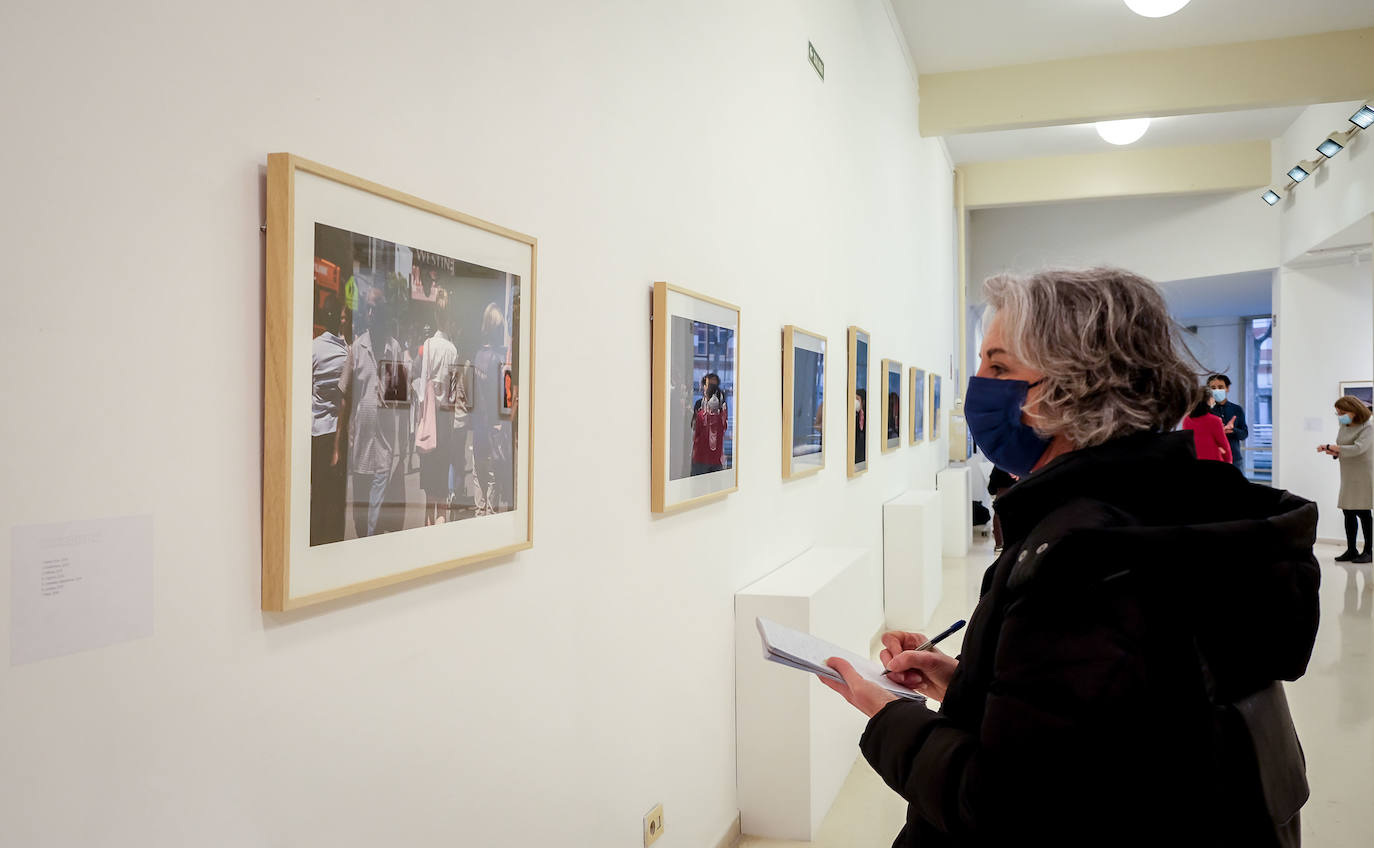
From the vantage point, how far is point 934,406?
37.2ft

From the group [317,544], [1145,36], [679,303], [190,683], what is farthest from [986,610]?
[1145,36]

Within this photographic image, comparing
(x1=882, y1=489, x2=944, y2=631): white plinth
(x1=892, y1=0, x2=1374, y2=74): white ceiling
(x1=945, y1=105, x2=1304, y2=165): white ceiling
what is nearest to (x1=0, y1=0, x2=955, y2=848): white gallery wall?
(x1=882, y1=489, x2=944, y2=631): white plinth

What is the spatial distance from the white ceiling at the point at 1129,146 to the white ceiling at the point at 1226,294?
7.13 ft

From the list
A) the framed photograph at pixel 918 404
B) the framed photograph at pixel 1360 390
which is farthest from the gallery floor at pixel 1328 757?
the framed photograph at pixel 1360 390

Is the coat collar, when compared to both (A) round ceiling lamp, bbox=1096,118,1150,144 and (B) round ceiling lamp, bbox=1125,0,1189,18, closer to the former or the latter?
(B) round ceiling lamp, bbox=1125,0,1189,18

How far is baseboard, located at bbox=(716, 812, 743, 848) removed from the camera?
12.6 ft

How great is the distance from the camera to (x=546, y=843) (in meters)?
2.42

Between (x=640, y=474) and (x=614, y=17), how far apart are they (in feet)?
4.72

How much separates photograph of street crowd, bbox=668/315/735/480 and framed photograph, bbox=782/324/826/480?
0.94 m

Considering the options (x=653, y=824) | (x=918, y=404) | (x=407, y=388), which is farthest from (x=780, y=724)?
(x=918, y=404)

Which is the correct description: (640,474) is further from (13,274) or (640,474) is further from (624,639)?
(13,274)

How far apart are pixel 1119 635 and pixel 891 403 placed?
6.97 meters

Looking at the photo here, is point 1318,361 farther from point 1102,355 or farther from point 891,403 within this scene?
point 1102,355

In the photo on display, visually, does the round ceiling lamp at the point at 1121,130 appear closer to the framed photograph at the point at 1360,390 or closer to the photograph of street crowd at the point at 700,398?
the framed photograph at the point at 1360,390
